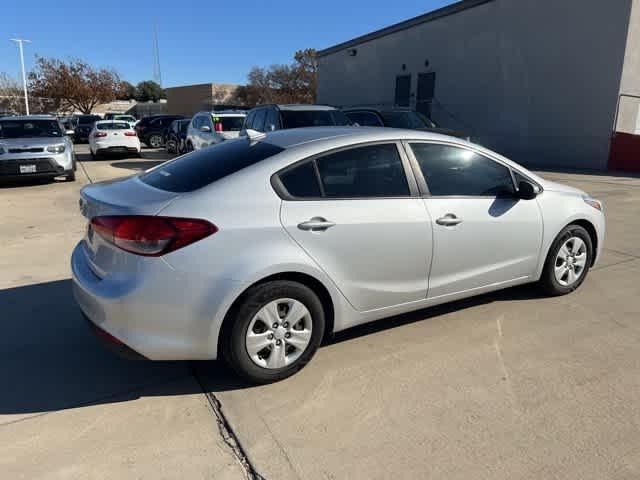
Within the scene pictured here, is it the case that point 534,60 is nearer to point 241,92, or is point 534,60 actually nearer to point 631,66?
point 631,66

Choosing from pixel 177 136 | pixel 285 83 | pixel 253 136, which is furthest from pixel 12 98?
pixel 253 136

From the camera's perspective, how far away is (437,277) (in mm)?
3701

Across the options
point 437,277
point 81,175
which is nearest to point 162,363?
point 437,277

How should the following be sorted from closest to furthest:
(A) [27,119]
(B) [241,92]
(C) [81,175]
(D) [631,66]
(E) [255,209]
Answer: (E) [255,209] → (A) [27,119] → (C) [81,175] → (D) [631,66] → (B) [241,92]

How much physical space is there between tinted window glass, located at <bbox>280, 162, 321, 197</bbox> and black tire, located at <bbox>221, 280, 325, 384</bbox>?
58 centimetres

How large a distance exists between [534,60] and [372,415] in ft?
59.6

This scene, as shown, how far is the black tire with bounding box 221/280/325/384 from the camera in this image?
293 centimetres

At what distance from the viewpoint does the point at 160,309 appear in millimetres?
2768

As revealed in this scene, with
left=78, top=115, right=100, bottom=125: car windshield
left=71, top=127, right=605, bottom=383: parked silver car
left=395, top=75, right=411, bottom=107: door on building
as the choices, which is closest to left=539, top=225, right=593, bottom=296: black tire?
left=71, top=127, right=605, bottom=383: parked silver car

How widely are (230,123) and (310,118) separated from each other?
4.11 meters

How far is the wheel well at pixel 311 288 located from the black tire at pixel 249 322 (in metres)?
0.01

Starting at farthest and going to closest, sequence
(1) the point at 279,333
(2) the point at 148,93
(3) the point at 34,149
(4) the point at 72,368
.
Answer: (2) the point at 148,93 < (3) the point at 34,149 < (4) the point at 72,368 < (1) the point at 279,333

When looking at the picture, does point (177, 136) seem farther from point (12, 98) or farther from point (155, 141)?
point (12, 98)

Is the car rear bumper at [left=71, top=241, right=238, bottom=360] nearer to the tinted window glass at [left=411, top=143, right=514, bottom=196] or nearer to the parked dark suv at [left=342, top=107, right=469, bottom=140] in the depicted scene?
the tinted window glass at [left=411, top=143, right=514, bottom=196]
